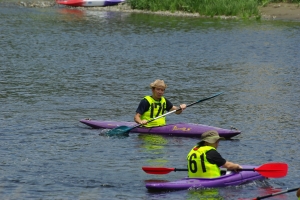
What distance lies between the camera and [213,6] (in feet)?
199

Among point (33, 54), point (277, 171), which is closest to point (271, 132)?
point (277, 171)

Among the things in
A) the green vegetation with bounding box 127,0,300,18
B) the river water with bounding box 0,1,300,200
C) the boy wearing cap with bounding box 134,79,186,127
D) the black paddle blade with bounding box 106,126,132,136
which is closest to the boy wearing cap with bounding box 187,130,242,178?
the river water with bounding box 0,1,300,200

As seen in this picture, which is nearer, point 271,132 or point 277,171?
point 277,171

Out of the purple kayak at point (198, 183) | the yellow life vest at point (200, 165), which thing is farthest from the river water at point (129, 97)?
the yellow life vest at point (200, 165)

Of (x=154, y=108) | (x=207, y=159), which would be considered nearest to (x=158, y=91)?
(x=154, y=108)

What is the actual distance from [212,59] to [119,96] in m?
12.2

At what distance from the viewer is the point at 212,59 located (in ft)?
128

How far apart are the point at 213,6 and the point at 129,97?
3436cm

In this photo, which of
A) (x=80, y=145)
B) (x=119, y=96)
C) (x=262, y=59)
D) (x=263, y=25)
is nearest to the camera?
(x=80, y=145)

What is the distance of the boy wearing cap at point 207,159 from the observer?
1497 centimetres

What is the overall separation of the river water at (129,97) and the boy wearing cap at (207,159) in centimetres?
39

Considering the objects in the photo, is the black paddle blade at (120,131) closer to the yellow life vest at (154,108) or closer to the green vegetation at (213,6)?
the yellow life vest at (154,108)

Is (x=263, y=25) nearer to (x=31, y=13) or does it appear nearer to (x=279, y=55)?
(x=279, y=55)

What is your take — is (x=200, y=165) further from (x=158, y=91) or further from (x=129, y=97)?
(x=129, y=97)
